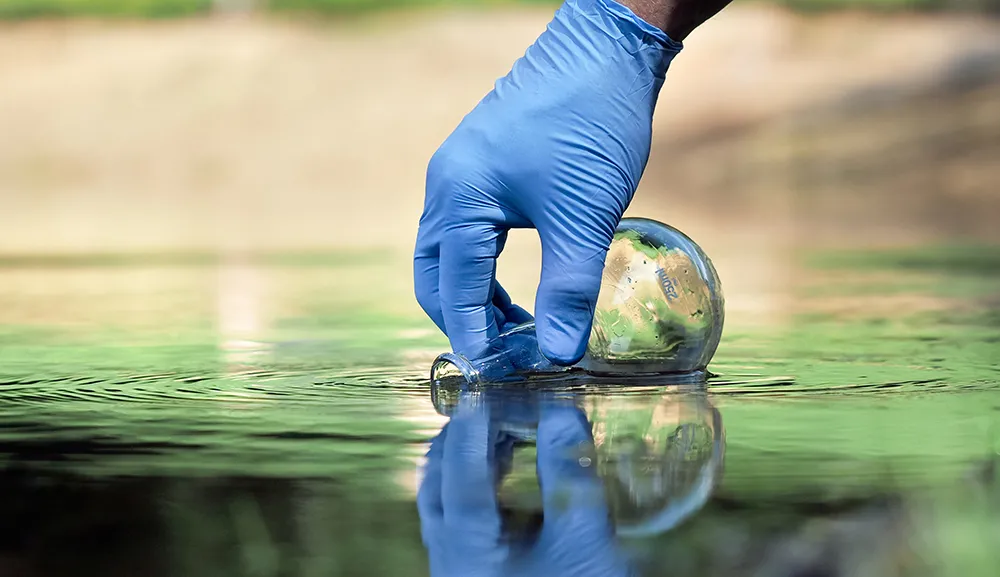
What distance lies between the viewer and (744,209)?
44.4 feet

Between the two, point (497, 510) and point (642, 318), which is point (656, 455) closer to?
point (497, 510)

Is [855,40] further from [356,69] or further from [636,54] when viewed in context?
[636,54]

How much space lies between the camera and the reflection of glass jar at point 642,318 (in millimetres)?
3395

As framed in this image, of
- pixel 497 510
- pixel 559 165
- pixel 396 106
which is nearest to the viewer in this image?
pixel 497 510

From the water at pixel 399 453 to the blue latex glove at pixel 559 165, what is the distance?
0.76 feet

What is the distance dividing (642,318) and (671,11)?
2.12 feet

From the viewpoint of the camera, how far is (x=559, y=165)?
10.6 feet

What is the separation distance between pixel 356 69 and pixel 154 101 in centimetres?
240

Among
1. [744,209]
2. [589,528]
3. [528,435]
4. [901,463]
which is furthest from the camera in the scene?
[744,209]

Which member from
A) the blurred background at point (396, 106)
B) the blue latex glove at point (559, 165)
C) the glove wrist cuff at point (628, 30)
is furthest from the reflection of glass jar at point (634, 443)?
the blurred background at point (396, 106)

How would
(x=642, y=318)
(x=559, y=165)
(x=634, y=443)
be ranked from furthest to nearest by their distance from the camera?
(x=642, y=318)
(x=559, y=165)
(x=634, y=443)

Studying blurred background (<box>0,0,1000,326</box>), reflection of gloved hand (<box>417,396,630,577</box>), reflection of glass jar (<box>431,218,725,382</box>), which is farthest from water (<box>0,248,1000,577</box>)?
blurred background (<box>0,0,1000,326</box>)

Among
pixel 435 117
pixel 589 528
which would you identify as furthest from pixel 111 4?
pixel 589 528

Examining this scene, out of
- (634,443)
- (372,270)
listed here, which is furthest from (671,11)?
(372,270)
